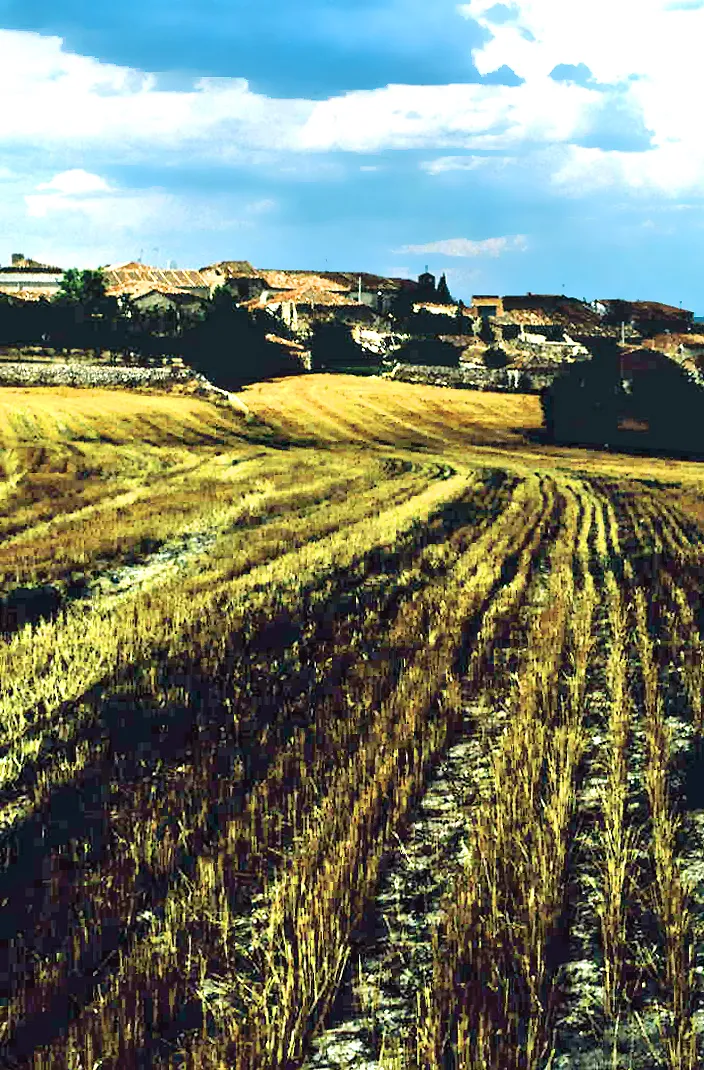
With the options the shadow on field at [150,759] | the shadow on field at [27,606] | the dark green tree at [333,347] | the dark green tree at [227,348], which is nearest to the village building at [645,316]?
the dark green tree at [333,347]

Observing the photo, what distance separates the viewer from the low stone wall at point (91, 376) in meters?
66.5

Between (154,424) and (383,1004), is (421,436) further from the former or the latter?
(383,1004)

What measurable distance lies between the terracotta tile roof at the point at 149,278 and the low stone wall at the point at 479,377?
5099cm

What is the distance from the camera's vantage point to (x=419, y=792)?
7777mm

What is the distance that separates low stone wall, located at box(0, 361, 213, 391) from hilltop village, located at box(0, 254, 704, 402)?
7861 mm

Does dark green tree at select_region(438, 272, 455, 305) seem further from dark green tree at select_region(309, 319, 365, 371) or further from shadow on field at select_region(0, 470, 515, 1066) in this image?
shadow on field at select_region(0, 470, 515, 1066)

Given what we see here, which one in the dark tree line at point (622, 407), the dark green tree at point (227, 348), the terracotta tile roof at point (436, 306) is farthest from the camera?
the terracotta tile roof at point (436, 306)

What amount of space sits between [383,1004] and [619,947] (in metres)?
1.55

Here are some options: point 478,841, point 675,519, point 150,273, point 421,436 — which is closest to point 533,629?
point 478,841

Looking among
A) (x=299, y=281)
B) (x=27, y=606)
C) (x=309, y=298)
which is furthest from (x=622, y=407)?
(x=299, y=281)

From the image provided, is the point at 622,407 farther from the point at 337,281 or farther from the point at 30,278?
the point at 30,278

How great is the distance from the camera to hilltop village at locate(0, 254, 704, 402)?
84.2m

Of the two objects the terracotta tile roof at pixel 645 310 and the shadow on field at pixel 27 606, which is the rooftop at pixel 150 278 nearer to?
the terracotta tile roof at pixel 645 310

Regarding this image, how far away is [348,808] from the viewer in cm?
725
